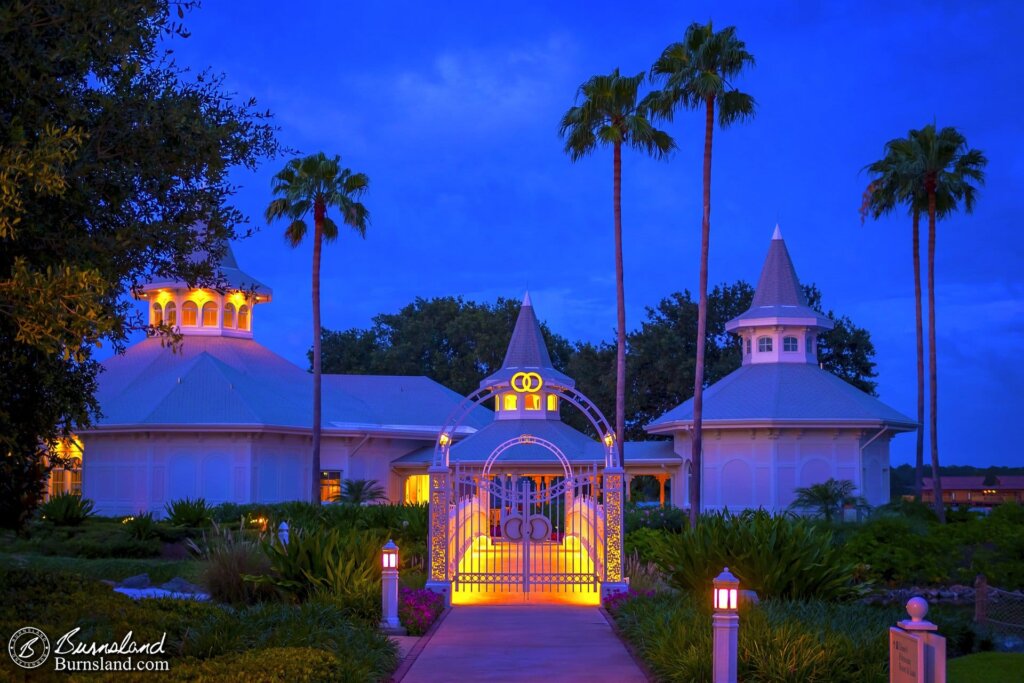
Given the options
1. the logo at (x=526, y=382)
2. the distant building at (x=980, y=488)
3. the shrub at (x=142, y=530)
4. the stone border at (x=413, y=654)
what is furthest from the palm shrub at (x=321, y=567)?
the distant building at (x=980, y=488)

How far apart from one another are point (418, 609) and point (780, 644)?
610 centimetres

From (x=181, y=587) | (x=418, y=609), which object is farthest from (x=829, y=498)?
(x=418, y=609)

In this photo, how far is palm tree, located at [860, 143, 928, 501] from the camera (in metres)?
38.5

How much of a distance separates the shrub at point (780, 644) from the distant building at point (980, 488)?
59431mm

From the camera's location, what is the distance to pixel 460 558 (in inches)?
867

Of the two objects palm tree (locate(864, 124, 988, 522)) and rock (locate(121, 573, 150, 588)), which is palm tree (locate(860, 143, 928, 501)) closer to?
palm tree (locate(864, 124, 988, 522))

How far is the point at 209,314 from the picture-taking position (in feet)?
149

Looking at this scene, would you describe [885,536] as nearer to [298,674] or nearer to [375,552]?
[375,552]

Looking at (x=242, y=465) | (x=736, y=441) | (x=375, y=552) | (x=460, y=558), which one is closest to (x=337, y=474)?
(x=242, y=465)

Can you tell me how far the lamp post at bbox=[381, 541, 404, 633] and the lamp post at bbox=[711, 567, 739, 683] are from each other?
5654 millimetres

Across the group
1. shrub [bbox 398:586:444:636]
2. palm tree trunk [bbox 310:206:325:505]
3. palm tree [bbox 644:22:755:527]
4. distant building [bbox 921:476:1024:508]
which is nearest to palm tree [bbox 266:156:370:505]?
palm tree trunk [bbox 310:206:325:505]

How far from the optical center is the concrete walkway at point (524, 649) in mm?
11898

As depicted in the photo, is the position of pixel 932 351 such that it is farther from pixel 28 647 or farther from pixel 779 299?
pixel 28 647

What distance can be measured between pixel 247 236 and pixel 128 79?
1841mm
